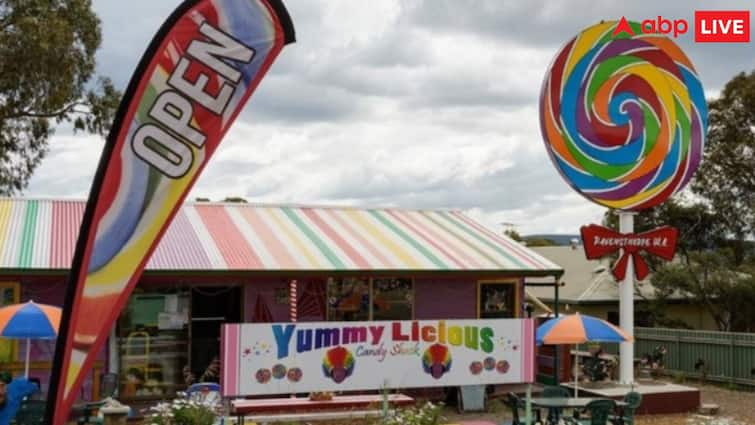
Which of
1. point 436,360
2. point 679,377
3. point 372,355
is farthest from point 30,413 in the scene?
point 679,377

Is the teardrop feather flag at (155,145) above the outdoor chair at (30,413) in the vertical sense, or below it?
above

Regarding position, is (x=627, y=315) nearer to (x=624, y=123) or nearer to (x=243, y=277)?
(x=624, y=123)

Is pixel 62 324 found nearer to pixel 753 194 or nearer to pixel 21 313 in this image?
pixel 21 313

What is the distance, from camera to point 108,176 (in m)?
6.70

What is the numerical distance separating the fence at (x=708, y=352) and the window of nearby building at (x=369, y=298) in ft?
28.3

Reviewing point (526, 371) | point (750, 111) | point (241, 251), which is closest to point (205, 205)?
point (241, 251)

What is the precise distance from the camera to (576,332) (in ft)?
41.0

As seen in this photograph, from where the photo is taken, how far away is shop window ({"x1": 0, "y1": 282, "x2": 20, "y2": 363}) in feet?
46.3

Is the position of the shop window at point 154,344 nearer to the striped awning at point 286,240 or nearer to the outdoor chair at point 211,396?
the striped awning at point 286,240

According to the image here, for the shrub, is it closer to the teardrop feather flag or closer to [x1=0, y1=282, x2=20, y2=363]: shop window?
the teardrop feather flag

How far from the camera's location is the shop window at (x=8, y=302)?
14.1 m

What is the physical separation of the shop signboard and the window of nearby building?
12.0 ft

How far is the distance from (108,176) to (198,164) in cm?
76

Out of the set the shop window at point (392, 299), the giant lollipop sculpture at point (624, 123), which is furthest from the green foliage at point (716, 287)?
the shop window at point (392, 299)
